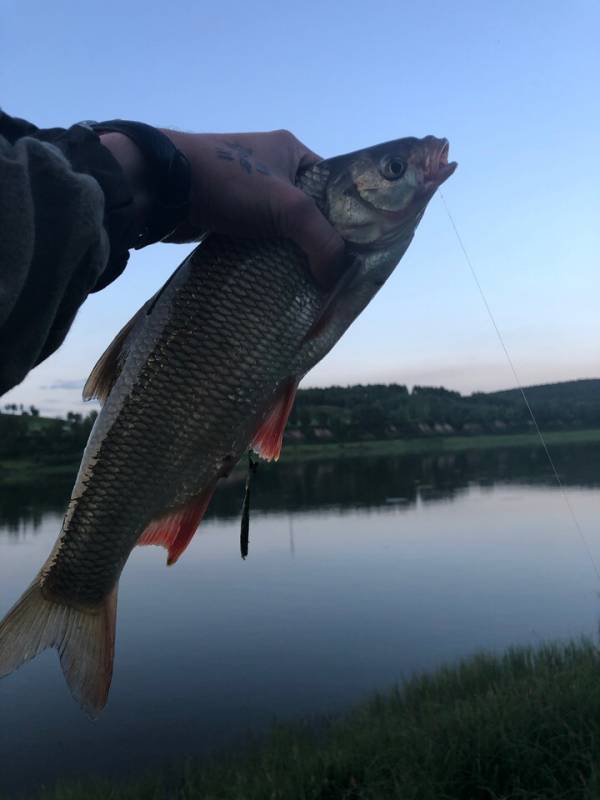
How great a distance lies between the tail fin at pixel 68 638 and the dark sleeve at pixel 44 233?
4.03 feet

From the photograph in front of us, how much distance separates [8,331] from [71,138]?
513 millimetres

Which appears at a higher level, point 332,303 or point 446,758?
point 332,303

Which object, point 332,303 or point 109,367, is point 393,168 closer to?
point 332,303

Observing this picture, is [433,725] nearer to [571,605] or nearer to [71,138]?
[71,138]

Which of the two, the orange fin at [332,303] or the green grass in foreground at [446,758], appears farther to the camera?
the green grass in foreground at [446,758]

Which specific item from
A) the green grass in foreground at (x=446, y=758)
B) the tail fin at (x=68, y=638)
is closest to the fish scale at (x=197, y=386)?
the tail fin at (x=68, y=638)

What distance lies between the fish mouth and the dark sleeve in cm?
146

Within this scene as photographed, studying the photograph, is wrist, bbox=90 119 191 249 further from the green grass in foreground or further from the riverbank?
the riverbank

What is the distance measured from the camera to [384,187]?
9.10 feet

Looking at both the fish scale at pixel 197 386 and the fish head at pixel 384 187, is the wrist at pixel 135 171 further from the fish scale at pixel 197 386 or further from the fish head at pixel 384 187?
the fish head at pixel 384 187

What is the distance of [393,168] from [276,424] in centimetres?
107

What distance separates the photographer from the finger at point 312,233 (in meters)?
2.31

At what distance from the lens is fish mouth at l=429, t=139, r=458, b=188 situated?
2826mm

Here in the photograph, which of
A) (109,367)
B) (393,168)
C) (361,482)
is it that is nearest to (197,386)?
(109,367)
